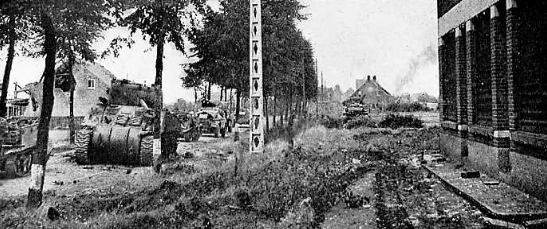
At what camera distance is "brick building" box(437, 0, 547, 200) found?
8594mm

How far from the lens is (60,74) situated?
707 inches

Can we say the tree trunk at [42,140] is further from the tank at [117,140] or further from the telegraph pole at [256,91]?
the tank at [117,140]

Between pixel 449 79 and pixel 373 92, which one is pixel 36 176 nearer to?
pixel 449 79

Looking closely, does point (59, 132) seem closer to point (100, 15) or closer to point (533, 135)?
point (100, 15)

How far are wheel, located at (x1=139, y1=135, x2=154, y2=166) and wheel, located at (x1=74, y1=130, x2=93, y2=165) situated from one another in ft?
5.79

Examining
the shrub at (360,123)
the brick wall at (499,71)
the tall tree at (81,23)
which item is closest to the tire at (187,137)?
the tall tree at (81,23)

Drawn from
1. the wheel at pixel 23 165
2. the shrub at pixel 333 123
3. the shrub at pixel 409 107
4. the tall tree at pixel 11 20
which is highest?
the tall tree at pixel 11 20

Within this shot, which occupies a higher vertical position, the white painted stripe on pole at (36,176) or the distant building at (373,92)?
the distant building at (373,92)

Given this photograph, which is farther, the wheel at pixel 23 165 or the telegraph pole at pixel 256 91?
the wheel at pixel 23 165

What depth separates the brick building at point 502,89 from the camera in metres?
8.59

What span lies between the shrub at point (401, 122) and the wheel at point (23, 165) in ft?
87.4

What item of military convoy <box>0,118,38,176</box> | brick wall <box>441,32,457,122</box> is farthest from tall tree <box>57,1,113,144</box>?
brick wall <box>441,32,457,122</box>

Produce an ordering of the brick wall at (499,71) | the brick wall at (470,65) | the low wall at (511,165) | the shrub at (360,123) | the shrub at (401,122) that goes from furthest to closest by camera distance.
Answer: the shrub at (360,123) → the shrub at (401,122) → the brick wall at (470,65) → the brick wall at (499,71) → the low wall at (511,165)

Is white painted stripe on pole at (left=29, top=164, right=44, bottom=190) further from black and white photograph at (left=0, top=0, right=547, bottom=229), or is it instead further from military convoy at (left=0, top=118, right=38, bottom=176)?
military convoy at (left=0, top=118, right=38, bottom=176)
